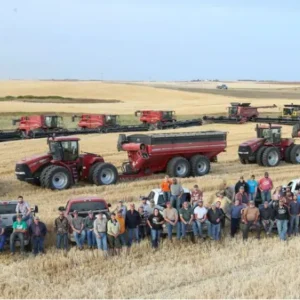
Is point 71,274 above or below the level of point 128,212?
below

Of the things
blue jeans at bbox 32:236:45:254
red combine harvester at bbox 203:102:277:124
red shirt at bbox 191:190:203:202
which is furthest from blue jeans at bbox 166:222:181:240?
red combine harvester at bbox 203:102:277:124

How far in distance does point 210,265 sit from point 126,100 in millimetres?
78029

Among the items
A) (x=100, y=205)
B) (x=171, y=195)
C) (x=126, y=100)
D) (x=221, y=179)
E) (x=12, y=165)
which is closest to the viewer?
(x=100, y=205)

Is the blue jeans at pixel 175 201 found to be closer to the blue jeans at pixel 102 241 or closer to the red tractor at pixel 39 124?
the blue jeans at pixel 102 241

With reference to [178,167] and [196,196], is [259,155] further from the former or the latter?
[196,196]

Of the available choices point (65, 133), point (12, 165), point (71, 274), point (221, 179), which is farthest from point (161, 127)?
point (71, 274)

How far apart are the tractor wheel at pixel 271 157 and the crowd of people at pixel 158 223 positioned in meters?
10.5

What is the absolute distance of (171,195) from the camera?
17375 mm

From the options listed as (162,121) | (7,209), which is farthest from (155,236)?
(162,121)

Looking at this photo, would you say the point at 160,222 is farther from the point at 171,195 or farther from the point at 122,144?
the point at 122,144

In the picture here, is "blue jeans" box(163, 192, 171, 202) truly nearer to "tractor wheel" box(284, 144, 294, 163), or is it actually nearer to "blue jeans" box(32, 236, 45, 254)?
"blue jeans" box(32, 236, 45, 254)

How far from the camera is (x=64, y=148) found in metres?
22.2

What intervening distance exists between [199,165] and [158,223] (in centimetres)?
1044

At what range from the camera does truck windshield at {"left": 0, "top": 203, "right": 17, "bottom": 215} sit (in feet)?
51.4
